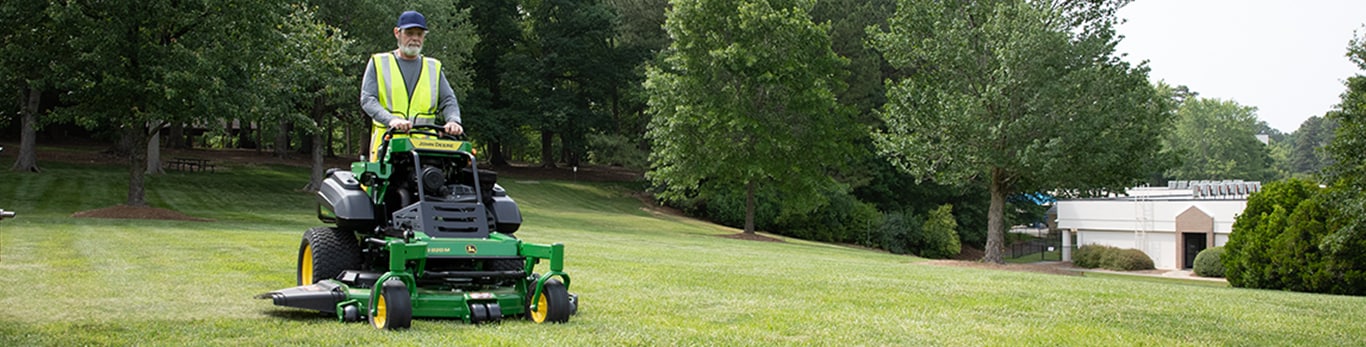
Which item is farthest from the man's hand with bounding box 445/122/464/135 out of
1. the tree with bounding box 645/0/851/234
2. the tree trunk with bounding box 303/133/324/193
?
the tree trunk with bounding box 303/133/324/193

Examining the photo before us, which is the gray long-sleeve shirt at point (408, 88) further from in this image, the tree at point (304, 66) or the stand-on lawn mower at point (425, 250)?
the tree at point (304, 66)

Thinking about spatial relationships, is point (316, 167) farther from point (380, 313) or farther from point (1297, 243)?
point (380, 313)

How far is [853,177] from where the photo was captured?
54.3 meters

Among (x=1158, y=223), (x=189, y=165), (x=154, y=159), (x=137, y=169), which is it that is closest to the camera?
(x=137, y=169)

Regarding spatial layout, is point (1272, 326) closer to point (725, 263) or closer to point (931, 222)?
point (725, 263)

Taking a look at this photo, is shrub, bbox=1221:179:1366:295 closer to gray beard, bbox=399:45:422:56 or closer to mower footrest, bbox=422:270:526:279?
mower footrest, bbox=422:270:526:279

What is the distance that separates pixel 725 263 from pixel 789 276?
4.05 meters

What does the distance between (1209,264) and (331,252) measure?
3583 centimetres

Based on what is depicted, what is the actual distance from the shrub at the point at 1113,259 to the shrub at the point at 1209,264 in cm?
662

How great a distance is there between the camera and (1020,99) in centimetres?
2647

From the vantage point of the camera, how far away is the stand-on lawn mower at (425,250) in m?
8.02

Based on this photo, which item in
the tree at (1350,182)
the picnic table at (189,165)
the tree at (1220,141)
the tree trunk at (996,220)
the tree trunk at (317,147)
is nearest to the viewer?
the tree at (1350,182)

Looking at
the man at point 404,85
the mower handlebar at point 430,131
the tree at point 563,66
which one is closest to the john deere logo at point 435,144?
the mower handlebar at point 430,131

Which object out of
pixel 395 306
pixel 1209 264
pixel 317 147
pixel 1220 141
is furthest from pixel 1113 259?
pixel 1220 141
